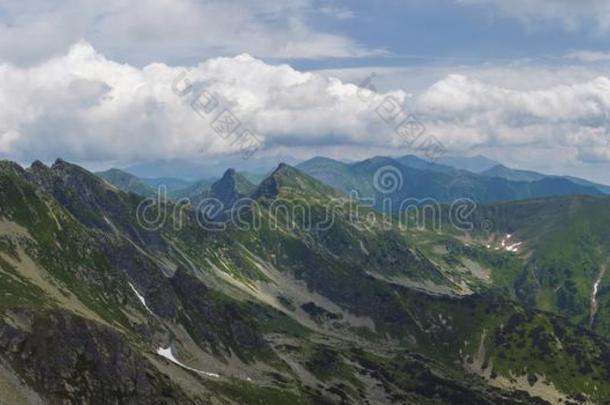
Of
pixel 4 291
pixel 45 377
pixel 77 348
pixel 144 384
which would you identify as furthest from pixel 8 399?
pixel 4 291

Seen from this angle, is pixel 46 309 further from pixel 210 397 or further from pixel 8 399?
pixel 210 397

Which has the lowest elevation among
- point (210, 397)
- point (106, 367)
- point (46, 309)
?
point (210, 397)

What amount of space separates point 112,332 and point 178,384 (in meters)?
24.9

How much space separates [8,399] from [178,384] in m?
56.8

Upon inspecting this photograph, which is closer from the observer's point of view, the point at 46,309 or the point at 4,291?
the point at 46,309

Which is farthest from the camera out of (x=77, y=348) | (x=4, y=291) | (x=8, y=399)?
(x=4, y=291)

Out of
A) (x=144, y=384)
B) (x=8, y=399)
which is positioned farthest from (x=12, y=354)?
(x=144, y=384)

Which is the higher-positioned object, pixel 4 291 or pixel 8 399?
pixel 4 291

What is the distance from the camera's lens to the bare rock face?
160 m

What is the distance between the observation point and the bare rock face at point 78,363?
525 ft

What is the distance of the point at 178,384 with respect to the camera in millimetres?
191000

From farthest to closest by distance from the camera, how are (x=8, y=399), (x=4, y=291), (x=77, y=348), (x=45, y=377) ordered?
1. (x=4, y=291)
2. (x=77, y=348)
3. (x=45, y=377)
4. (x=8, y=399)

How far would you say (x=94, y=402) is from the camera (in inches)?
6526

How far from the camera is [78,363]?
170250 millimetres
